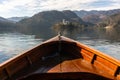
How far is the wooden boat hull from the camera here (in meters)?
8.55

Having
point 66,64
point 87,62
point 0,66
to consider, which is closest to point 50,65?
point 66,64

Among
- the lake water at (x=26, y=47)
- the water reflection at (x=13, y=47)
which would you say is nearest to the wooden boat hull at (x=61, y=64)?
the lake water at (x=26, y=47)

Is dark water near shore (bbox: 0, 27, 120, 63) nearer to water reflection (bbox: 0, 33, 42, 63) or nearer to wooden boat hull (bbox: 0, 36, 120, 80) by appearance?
water reflection (bbox: 0, 33, 42, 63)

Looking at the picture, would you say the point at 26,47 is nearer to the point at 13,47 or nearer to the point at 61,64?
the point at 13,47

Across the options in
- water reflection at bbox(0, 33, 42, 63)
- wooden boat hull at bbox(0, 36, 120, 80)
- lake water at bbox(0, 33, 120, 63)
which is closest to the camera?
wooden boat hull at bbox(0, 36, 120, 80)

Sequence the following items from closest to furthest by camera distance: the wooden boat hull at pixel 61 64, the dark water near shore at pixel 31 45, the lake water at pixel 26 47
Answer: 1. the wooden boat hull at pixel 61 64
2. the lake water at pixel 26 47
3. the dark water near shore at pixel 31 45

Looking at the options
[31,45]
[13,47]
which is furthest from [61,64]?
[31,45]

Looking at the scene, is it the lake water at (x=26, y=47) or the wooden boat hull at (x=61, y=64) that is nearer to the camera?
the wooden boat hull at (x=61, y=64)

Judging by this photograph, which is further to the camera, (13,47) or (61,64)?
(13,47)

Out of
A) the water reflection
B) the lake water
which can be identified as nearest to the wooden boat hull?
the lake water

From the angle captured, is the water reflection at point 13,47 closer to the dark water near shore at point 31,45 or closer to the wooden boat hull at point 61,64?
the dark water near shore at point 31,45

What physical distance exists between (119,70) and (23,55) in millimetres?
3663

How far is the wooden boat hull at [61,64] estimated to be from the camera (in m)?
8.55

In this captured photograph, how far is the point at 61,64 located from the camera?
31.9 ft
